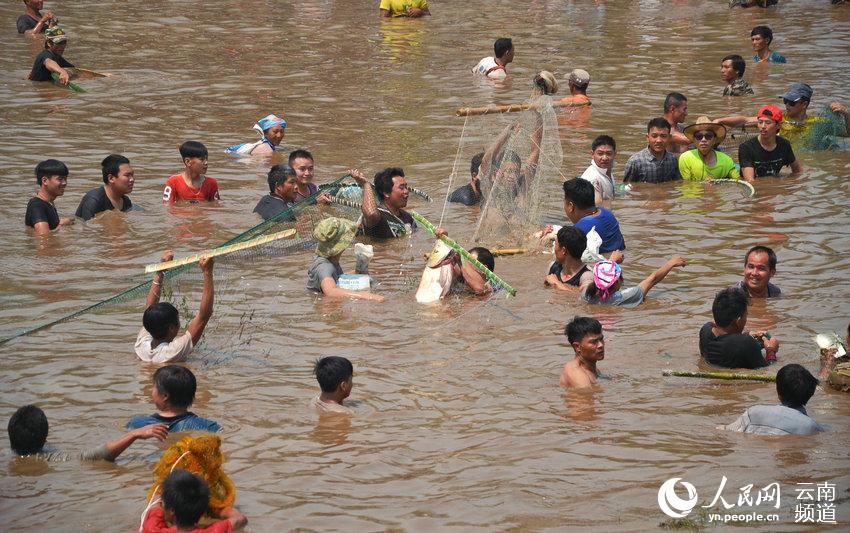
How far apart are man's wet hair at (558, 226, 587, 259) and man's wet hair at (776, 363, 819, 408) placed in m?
2.97

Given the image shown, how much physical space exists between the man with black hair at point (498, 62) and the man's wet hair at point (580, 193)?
25.6 feet

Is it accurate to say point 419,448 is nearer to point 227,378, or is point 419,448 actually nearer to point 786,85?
point 227,378

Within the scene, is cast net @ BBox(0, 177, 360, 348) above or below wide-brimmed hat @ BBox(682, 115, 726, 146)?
below

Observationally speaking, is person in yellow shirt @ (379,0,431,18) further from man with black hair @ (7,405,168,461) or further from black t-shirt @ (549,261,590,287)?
man with black hair @ (7,405,168,461)

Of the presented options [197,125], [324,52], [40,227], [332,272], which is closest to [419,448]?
[332,272]

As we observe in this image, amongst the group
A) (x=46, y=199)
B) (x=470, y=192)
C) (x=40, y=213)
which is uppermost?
(x=470, y=192)

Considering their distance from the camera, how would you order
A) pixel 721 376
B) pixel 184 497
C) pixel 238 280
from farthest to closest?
pixel 238 280 < pixel 721 376 < pixel 184 497

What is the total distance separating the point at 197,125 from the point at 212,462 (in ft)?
33.9

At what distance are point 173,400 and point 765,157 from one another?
336 inches

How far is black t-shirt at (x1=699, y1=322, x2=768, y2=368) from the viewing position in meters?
8.28

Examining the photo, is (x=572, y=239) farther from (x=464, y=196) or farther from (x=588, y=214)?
(x=464, y=196)

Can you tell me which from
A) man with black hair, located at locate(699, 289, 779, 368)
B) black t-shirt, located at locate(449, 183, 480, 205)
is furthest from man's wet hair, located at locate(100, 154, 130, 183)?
man with black hair, located at locate(699, 289, 779, 368)

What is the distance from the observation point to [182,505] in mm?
5500

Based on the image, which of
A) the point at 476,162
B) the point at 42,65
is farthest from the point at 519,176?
the point at 42,65
